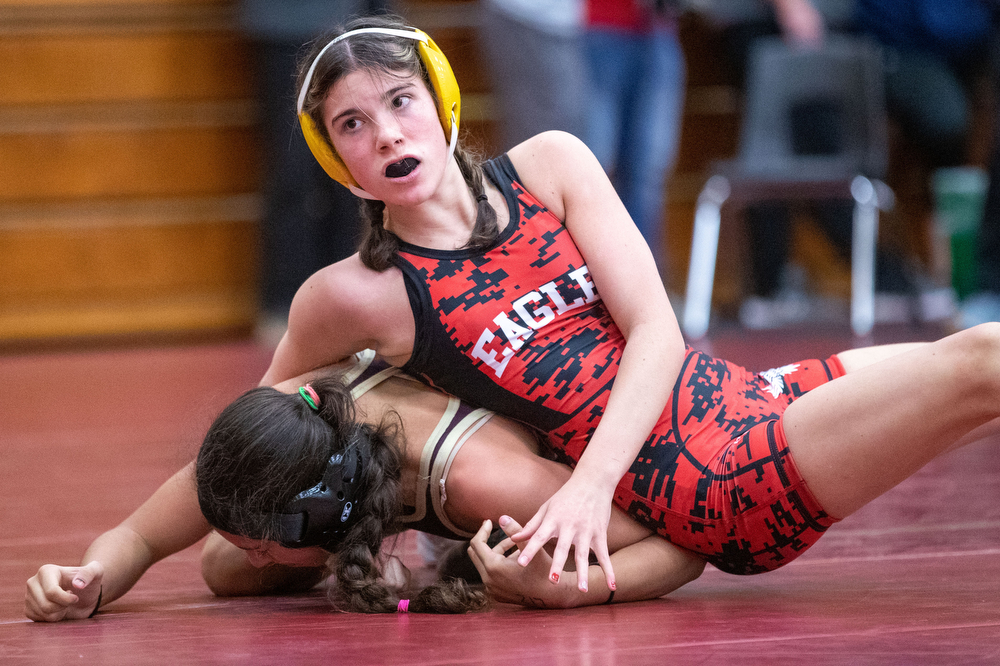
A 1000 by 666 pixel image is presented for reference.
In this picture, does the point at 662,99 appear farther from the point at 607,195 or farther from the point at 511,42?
the point at 607,195

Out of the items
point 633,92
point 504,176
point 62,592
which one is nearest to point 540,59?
point 633,92

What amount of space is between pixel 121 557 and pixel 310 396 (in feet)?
1.03

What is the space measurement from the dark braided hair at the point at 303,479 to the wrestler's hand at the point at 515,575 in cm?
4

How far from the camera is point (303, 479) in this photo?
1382mm

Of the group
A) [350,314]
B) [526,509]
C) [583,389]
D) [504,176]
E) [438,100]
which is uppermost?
[438,100]

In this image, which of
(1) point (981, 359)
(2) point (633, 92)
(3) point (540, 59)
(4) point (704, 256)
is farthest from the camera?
(4) point (704, 256)

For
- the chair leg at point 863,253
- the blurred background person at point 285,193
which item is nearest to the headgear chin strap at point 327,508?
the chair leg at point 863,253

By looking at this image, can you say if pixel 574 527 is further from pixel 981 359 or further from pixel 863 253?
pixel 863 253

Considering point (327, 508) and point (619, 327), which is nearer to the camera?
point (327, 508)

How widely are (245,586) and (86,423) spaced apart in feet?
5.55

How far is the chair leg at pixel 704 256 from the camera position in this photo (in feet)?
15.1

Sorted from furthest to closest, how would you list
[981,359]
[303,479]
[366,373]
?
[366,373] < [303,479] < [981,359]

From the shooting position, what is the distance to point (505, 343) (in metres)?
1.50

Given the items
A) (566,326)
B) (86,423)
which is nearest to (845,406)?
(566,326)
